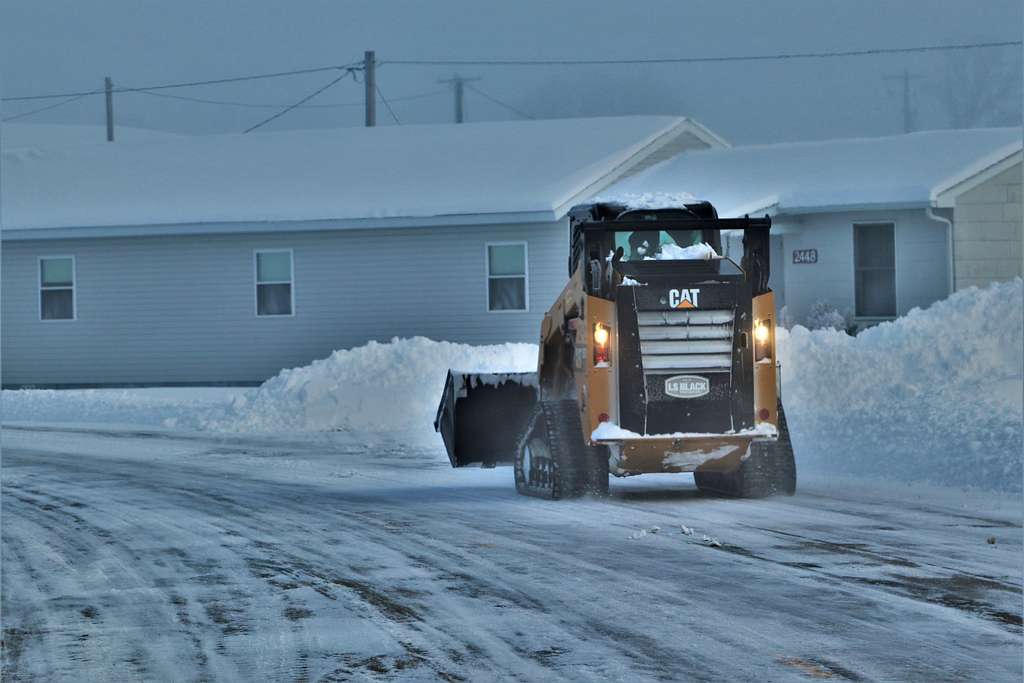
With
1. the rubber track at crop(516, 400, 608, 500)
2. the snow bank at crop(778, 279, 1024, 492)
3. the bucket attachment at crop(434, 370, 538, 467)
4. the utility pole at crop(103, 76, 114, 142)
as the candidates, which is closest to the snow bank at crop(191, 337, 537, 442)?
the snow bank at crop(778, 279, 1024, 492)

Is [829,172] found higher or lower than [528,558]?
higher

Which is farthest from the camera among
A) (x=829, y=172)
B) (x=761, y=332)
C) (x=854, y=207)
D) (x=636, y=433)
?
(x=829, y=172)

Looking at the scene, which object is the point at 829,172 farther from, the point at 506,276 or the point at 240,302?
the point at 240,302

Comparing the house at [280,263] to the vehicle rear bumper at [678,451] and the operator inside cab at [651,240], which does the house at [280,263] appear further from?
the vehicle rear bumper at [678,451]

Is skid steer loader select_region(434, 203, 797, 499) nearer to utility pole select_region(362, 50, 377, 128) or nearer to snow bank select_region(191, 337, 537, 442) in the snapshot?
snow bank select_region(191, 337, 537, 442)

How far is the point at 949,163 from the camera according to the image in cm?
3030

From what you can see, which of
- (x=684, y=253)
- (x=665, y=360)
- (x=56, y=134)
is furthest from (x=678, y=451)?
(x=56, y=134)

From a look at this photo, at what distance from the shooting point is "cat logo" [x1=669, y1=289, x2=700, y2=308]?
1345 cm

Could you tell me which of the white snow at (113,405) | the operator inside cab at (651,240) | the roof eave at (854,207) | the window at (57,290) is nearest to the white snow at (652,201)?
the operator inside cab at (651,240)

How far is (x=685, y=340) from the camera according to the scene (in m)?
13.5

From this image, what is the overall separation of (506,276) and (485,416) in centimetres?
1530

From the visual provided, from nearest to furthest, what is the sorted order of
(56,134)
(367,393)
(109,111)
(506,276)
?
Result: (367,393) < (506,276) < (109,111) < (56,134)

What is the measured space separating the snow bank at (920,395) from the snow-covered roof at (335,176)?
839 centimetres

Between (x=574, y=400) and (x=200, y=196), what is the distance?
21.7 meters
